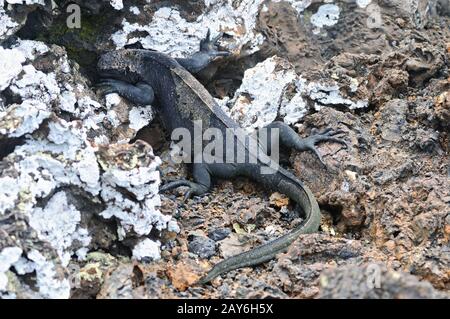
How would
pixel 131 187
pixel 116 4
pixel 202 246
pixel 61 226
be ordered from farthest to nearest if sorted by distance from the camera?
pixel 116 4 → pixel 202 246 → pixel 131 187 → pixel 61 226

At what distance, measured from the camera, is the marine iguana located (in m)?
5.67

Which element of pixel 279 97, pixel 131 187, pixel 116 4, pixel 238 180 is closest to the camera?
pixel 131 187

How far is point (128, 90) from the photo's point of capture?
20.2ft

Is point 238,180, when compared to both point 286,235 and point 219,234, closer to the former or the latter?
point 219,234

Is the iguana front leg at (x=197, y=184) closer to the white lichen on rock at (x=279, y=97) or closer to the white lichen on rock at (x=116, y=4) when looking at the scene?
the white lichen on rock at (x=279, y=97)

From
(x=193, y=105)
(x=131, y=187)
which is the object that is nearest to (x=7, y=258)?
(x=131, y=187)

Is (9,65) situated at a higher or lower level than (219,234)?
higher

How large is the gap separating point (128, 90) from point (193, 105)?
0.57 metres

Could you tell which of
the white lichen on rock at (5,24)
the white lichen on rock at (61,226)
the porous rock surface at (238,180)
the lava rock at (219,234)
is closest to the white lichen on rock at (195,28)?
the porous rock surface at (238,180)

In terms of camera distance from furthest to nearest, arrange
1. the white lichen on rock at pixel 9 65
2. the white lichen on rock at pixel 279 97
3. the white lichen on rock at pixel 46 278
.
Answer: the white lichen on rock at pixel 279 97, the white lichen on rock at pixel 9 65, the white lichen on rock at pixel 46 278

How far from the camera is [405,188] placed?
5.03m

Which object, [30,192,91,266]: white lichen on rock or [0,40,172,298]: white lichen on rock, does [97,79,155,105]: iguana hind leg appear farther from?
[30,192,91,266]: white lichen on rock

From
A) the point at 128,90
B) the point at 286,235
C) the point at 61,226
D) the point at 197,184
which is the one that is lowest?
the point at 286,235

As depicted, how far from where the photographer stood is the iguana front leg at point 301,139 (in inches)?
223
